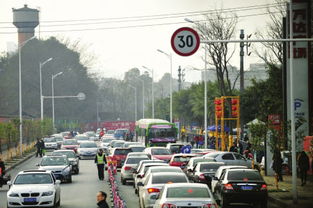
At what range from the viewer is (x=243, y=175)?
2723cm

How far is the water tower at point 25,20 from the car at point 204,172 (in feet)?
475

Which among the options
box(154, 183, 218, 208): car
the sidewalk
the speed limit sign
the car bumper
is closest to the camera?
box(154, 183, 218, 208): car

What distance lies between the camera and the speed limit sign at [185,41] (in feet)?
75.0

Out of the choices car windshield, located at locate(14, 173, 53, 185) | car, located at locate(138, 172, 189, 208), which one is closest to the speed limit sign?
car, located at locate(138, 172, 189, 208)

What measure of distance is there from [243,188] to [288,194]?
5.57 metres

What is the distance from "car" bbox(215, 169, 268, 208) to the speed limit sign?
5937mm

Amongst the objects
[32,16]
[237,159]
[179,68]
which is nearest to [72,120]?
[32,16]

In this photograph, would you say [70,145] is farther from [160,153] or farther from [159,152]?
[160,153]

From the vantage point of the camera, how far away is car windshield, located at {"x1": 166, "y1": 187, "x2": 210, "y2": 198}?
20125 mm

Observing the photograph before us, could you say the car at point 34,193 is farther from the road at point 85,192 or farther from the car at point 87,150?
the car at point 87,150

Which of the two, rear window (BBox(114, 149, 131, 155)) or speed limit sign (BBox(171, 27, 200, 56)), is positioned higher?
speed limit sign (BBox(171, 27, 200, 56))

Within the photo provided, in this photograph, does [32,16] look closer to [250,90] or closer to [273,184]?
[250,90]

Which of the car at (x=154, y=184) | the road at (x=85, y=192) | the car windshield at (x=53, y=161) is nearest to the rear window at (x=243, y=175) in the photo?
the road at (x=85, y=192)

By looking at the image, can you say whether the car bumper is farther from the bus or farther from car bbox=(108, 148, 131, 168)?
the bus
